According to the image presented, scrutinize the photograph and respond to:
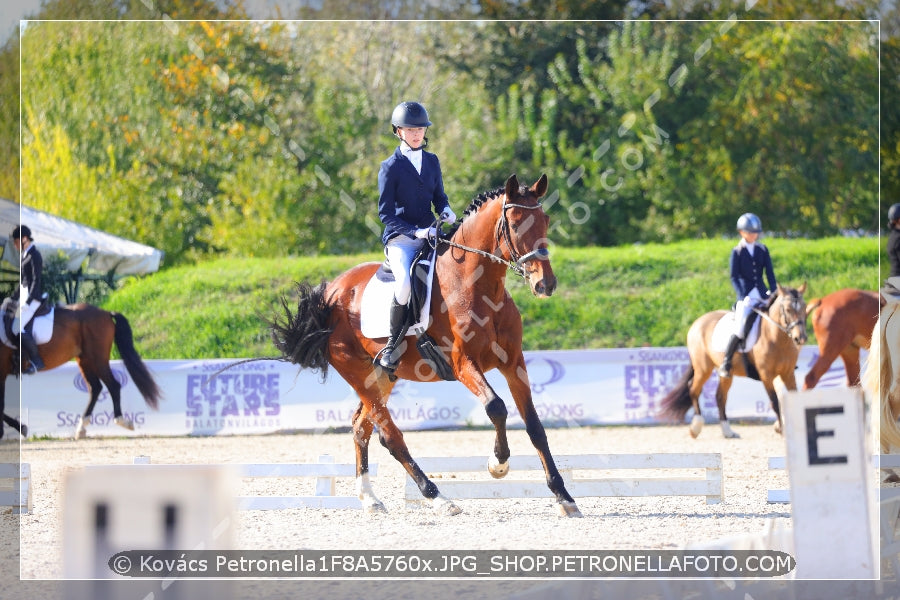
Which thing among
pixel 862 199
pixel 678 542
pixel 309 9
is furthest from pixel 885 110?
pixel 678 542

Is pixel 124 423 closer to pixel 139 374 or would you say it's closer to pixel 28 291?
pixel 139 374

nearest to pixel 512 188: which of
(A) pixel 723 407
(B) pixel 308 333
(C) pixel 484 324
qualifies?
(C) pixel 484 324

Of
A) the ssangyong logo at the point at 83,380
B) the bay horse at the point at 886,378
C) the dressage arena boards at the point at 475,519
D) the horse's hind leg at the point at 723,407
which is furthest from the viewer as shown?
the ssangyong logo at the point at 83,380

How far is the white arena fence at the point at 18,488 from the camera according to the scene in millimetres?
6441

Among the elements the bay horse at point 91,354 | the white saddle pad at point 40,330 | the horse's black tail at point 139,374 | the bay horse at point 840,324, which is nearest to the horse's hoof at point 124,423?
the bay horse at point 91,354

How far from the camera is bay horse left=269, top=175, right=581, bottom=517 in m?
5.67

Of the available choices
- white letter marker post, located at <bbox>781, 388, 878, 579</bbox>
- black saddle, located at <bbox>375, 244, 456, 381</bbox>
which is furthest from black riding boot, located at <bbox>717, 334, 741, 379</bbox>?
white letter marker post, located at <bbox>781, 388, 878, 579</bbox>

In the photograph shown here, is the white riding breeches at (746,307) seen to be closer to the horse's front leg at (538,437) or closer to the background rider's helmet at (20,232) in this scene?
the horse's front leg at (538,437)

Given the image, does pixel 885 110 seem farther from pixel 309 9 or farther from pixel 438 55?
pixel 309 9

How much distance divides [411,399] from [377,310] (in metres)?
6.06

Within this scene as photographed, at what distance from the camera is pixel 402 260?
6.19m

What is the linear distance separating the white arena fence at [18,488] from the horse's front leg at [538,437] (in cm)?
321

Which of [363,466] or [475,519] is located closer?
[475,519]

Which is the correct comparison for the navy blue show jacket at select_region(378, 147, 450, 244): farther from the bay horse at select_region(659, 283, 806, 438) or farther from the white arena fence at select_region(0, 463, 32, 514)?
the bay horse at select_region(659, 283, 806, 438)
